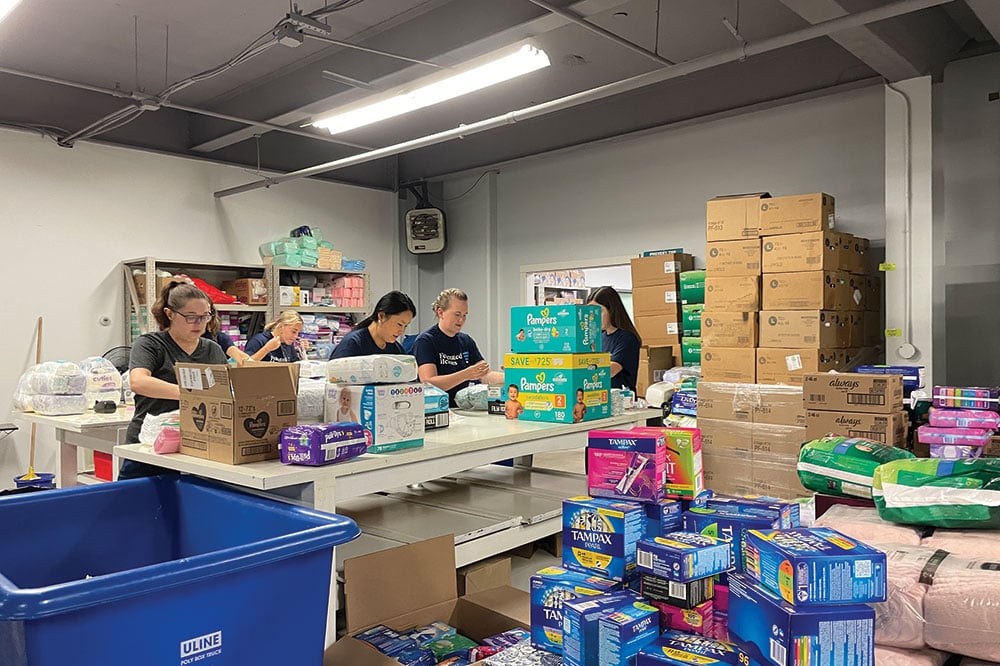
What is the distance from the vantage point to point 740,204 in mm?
5066

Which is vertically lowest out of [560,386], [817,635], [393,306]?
[817,635]

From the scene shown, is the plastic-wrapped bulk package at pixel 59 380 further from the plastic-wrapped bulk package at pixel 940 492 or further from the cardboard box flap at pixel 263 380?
the plastic-wrapped bulk package at pixel 940 492

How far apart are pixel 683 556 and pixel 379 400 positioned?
44.8 inches

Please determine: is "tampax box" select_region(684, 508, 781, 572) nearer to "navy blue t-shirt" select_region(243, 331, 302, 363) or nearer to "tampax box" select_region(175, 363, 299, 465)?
"tampax box" select_region(175, 363, 299, 465)

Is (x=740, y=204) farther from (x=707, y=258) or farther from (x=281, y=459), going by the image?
(x=281, y=459)

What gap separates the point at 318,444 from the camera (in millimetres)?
2059

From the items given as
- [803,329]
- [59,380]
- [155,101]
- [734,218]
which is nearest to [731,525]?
[803,329]

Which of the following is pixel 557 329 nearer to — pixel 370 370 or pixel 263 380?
pixel 370 370

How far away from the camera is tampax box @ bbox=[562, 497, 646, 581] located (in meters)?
1.77

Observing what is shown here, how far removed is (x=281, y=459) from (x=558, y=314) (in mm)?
1397

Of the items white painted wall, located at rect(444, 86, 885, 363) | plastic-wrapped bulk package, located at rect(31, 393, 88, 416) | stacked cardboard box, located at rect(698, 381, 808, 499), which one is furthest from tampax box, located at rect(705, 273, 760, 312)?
plastic-wrapped bulk package, located at rect(31, 393, 88, 416)

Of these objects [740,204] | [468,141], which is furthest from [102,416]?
[468,141]

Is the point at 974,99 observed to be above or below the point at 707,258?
above

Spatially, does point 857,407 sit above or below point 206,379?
below
